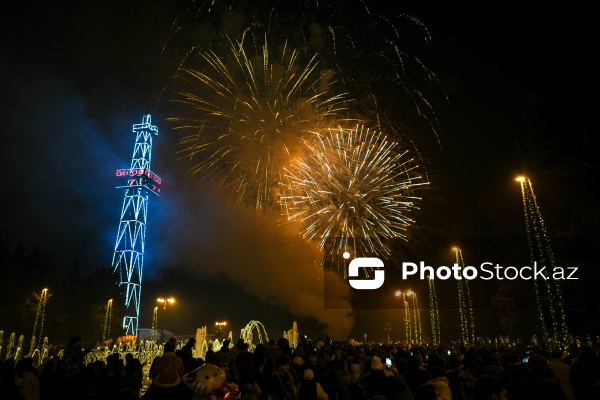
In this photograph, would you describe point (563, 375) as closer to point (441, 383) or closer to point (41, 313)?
point (441, 383)

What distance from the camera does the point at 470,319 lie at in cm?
5356

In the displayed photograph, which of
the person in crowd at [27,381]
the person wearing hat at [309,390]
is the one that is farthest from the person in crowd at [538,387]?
the person in crowd at [27,381]

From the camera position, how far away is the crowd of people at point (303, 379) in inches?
203

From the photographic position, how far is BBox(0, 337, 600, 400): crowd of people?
5.15 meters

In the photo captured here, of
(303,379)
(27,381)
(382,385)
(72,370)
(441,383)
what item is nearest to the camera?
(441,383)

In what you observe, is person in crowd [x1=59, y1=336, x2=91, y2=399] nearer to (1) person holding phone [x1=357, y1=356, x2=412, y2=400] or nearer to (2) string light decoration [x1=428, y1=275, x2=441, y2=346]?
(1) person holding phone [x1=357, y1=356, x2=412, y2=400]

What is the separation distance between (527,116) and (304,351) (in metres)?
21.6

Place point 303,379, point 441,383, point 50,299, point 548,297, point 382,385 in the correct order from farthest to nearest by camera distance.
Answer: point 50,299, point 548,297, point 303,379, point 382,385, point 441,383

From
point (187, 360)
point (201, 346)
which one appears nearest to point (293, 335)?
point (201, 346)

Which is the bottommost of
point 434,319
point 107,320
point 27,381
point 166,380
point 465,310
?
point 27,381

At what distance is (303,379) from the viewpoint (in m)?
7.16

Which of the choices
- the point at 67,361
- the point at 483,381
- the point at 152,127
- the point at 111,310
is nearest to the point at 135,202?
the point at 152,127

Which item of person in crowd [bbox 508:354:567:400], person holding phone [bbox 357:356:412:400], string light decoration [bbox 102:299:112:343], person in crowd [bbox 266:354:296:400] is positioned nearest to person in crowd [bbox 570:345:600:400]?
person in crowd [bbox 508:354:567:400]

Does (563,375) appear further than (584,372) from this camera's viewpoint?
Yes
